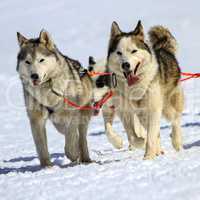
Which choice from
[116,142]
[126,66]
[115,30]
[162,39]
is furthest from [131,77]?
[116,142]

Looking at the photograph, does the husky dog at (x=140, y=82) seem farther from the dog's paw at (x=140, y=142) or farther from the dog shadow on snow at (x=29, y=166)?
the dog shadow on snow at (x=29, y=166)

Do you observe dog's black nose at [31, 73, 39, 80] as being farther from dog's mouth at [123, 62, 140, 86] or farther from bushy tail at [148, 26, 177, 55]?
bushy tail at [148, 26, 177, 55]

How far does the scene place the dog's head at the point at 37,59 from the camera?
4.10m

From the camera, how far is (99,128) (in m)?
8.57

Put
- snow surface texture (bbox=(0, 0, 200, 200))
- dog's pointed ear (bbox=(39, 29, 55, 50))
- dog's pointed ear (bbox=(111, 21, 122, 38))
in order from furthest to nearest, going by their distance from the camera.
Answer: dog's pointed ear (bbox=(111, 21, 122, 38)), dog's pointed ear (bbox=(39, 29, 55, 50)), snow surface texture (bbox=(0, 0, 200, 200))

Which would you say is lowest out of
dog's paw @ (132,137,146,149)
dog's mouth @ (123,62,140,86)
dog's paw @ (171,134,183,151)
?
dog's paw @ (171,134,183,151)

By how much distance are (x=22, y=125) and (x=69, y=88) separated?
5110 mm

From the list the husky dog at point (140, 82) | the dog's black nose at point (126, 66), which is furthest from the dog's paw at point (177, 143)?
the dog's black nose at point (126, 66)

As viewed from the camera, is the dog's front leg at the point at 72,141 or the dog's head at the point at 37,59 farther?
the dog's front leg at the point at 72,141

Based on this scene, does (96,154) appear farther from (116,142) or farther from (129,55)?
(129,55)

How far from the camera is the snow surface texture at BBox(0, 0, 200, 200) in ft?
9.75

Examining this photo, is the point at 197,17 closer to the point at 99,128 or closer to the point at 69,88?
the point at 99,128

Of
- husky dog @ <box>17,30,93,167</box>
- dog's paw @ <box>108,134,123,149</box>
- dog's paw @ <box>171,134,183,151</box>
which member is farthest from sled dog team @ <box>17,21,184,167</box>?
dog's paw @ <box>108,134,123,149</box>

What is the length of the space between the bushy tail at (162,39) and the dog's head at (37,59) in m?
1.20
